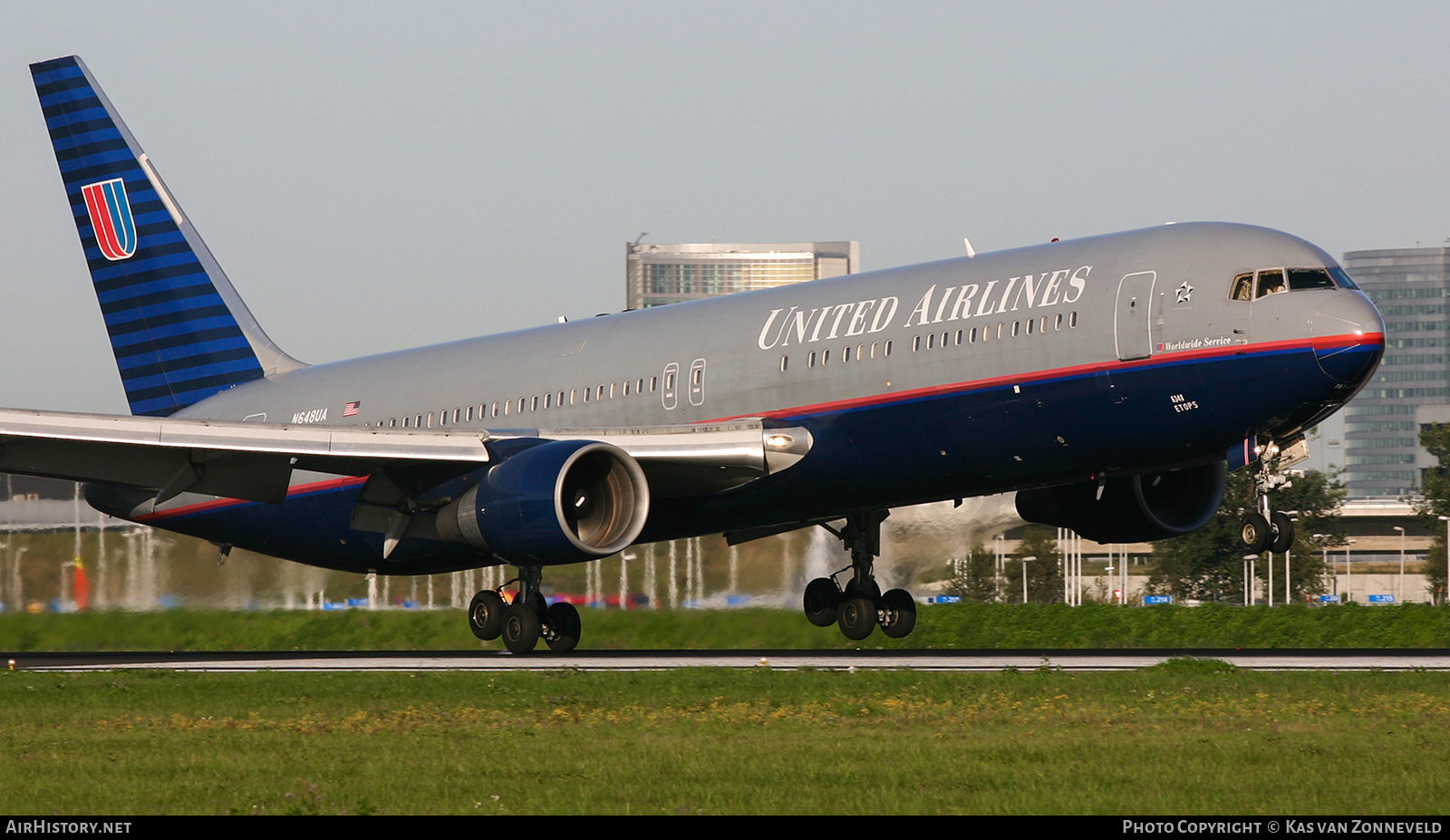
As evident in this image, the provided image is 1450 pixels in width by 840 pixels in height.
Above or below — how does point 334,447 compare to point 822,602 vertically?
above

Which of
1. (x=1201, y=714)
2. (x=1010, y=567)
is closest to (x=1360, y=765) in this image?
(x=1201, y=714)

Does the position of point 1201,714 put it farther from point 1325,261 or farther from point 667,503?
point 667,503

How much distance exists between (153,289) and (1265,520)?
22.2 meters

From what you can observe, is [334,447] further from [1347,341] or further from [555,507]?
[1347,341]

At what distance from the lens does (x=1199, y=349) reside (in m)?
22.7

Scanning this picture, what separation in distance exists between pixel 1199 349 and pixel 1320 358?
1.53m

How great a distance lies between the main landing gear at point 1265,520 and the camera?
23219 mm

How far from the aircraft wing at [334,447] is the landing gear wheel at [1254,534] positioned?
20.6 ft

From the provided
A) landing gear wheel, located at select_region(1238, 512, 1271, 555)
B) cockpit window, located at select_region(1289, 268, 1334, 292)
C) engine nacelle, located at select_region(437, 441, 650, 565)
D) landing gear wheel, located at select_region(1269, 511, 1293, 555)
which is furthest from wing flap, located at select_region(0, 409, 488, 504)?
cockpit window, located at select_region(1289, 268, 1334, 292)

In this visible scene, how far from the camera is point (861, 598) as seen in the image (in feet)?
102

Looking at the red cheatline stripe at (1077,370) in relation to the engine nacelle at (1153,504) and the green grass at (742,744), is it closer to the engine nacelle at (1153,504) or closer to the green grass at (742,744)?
the green grass at (742,744)

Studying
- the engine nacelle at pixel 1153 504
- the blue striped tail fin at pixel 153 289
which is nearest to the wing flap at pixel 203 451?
the blue striped tail fin at pixel 153 289

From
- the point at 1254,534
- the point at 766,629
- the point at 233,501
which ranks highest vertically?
the point at 233,501

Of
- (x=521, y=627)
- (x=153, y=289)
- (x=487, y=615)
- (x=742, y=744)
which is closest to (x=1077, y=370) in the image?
(x=521, y=627)
